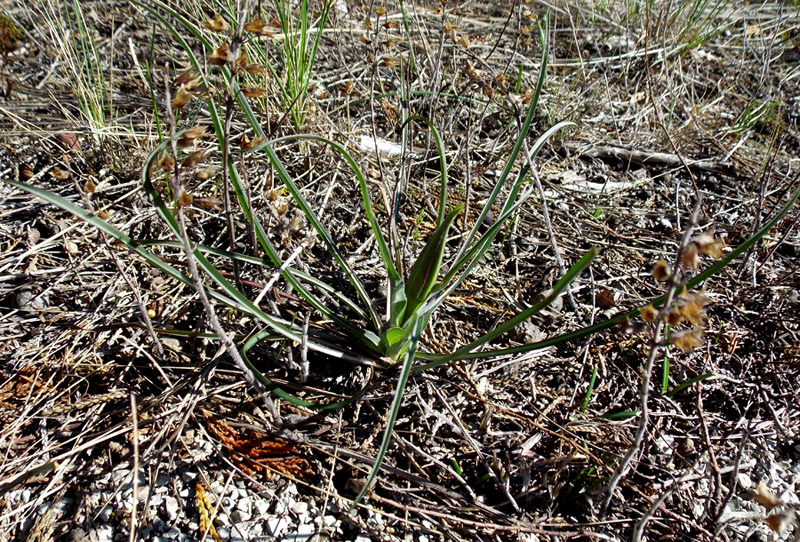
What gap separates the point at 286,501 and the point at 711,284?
170cm

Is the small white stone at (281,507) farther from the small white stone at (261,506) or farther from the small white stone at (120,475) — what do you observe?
the small white stone at (120,475)

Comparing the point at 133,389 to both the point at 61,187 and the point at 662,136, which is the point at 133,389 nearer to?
the point at 61,187

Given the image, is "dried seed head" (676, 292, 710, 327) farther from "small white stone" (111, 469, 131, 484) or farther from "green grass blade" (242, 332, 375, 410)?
"small white stone" (111, 469, 131, 484)

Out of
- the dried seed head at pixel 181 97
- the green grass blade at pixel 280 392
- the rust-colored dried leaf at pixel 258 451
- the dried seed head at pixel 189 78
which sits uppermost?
the dried seed head at pixel 189 78

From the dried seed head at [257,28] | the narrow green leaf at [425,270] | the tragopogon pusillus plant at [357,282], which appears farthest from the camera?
the narrow green leaf at [425,270]

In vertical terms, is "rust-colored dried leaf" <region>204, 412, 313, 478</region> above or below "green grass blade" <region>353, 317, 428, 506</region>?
below

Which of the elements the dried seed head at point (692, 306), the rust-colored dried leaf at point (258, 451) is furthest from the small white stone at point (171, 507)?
the dried seed head at point (692, 306)

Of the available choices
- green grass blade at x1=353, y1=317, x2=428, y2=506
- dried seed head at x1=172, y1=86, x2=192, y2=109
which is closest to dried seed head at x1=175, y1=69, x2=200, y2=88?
dried seed head at x1=172, y1=86, x2=192, y2=109

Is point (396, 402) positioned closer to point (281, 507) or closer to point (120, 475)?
point (281, 507)

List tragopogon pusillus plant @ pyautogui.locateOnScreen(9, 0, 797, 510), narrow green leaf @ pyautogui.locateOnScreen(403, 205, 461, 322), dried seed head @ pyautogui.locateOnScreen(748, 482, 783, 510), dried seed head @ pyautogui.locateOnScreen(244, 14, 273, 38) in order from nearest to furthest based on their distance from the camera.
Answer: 1. dried seed head @ pyautogui.locateOnScreen(748, 482, 783, 510)
2. dried seed head @ pyautogui.locateOnScreen(244, 14, 273, 38)
3. tragopogon pusillus plant @ pyautogui.locateOnScreen(9, 0, 797, 510)
4. narrow green leaf @ pyautogui.locateOnScreen(403, 205, 461, 322)

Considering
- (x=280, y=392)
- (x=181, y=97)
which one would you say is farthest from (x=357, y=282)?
(x=181, y=97)

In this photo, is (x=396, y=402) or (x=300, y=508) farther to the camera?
(x=300, y=508)

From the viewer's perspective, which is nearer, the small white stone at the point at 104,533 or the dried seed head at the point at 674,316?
the dried seed head at the point at 674,316

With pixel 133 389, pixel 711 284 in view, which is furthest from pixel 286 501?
pixel 711 284
